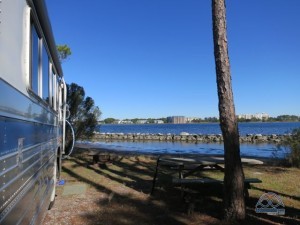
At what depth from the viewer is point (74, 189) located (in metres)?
9.39

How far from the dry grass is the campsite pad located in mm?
135

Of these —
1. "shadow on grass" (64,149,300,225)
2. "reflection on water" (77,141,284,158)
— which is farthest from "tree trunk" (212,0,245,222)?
"reflection on water" (77,141,284,158)

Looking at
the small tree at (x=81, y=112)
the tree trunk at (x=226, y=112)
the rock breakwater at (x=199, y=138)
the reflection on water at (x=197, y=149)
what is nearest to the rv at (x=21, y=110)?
the tree trunk at (x=226, y=112)

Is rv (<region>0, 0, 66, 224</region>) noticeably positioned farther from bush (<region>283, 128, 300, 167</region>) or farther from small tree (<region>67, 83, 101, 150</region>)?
small tree (<region>67, 83, 101, 150</region>)

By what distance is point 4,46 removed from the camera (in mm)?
2525

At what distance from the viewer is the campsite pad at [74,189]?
896 cm

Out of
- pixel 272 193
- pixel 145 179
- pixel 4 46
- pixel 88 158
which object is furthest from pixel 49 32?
pixel 88 158

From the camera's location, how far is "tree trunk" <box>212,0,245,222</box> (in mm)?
6715

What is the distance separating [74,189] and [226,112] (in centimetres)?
432

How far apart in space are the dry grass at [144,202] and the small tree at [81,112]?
251 inches

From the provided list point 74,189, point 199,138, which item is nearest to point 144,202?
point 74,189

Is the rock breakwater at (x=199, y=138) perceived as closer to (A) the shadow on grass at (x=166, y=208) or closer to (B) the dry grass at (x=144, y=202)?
(B) the dry grass at (x=144, y=202)

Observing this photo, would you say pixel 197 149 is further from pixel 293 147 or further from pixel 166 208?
pixel 166 208

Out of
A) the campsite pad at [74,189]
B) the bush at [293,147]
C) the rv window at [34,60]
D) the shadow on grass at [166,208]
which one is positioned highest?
the rv window at [34,60]
